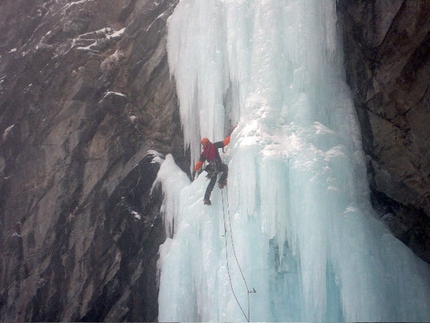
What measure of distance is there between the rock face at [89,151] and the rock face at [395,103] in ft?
0.18

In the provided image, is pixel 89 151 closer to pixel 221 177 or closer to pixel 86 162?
pixel 86 162

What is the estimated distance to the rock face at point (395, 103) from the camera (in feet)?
17.3

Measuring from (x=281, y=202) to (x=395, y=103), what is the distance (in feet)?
6.82

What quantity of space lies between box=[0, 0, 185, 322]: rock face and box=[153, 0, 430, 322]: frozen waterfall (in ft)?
4.14

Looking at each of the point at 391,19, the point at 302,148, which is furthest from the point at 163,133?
the point at 391,19

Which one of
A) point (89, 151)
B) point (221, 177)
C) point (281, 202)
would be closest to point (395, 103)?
point (281, 202)

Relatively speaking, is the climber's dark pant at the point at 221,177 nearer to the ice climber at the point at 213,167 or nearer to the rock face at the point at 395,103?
the ice climber at the point at 213,167

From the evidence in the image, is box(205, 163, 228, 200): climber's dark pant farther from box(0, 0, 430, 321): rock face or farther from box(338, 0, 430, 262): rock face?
box(338, 0, 430, 262): rock face

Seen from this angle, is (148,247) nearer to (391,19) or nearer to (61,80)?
(61,80)

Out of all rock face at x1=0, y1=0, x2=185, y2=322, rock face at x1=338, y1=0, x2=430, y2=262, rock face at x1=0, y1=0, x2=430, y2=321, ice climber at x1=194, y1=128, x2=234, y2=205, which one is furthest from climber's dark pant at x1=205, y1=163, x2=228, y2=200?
rock face at x1=338, y1=0, x2=430, y2=262

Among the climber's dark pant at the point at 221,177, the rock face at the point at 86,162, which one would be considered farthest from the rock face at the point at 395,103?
the rock face at the point at 86,162

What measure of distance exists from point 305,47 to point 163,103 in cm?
332

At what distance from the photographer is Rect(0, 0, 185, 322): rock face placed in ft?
26.6

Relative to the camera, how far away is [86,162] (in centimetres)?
893
